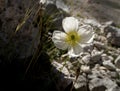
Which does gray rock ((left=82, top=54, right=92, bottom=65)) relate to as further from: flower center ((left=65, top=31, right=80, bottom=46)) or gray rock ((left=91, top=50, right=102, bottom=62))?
flower center ((left=65, top=31, right=80, bottom=46))

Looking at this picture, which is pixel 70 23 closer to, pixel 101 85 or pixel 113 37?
pixel 101 85

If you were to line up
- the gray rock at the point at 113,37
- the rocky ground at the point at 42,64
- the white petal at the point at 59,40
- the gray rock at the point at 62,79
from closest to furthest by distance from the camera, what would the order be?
the white petal at the point at 59,40 < the rocky ground at the point at 42,64 < the gray rock at the point at 62,79 < the gray rock at the point at 113,37

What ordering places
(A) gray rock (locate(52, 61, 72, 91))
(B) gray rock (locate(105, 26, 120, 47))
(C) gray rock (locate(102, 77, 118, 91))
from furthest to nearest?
(B) gray rock (locate(105, 26, 120, 47)), (C) gray rock (locate(102, 77, 118, 91)), (A) gray rock (locate(52, 61, 72, 91))

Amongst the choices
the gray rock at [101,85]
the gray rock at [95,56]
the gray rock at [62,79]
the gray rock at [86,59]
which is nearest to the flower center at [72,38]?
the gray rock at [62,79]

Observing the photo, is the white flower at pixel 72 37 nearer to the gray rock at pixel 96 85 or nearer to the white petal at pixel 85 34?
the white petal at pixel 85 34

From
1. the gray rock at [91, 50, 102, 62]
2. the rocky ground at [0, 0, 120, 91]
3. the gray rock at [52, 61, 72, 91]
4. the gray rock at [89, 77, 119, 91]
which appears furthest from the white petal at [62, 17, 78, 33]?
the gray rock at [91, 50, 102, 62]

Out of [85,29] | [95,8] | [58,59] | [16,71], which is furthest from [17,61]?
[95,8]

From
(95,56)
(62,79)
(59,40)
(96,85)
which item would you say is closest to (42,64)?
(62,79)

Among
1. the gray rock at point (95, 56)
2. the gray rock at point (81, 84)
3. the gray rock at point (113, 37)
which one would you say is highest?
the gray rock at point (81, 84)
